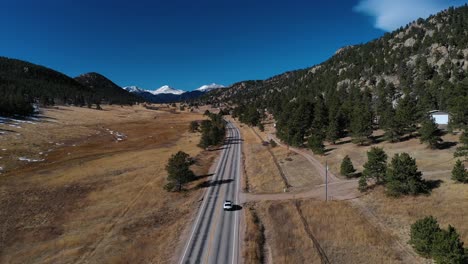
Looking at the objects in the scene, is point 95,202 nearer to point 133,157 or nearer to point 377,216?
point 133,157

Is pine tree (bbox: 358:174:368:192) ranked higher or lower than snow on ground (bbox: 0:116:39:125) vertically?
lower

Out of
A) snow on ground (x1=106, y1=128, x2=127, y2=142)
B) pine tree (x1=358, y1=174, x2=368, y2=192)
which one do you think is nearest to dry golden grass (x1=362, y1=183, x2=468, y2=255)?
pine tree (x1=358, y1=174, x2=368, y2=192)

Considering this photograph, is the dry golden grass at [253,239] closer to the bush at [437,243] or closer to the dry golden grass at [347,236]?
the dry golden grass at [347,236]

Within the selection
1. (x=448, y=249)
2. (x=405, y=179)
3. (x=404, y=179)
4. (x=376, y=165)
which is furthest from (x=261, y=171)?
(x=448, y=249)

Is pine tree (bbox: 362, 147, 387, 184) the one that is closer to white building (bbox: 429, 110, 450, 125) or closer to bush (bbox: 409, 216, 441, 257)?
bush (bbox: 409, 216, 441, 257)

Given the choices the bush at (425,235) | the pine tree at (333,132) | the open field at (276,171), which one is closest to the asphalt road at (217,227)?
the open field at (276,171)

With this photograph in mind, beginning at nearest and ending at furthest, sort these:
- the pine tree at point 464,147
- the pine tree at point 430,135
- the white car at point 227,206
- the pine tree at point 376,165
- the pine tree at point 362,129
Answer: the pine tree at point 464,147, the white car at point 227,206, the pine tree at point 376,165, the pine tree at point 430,135, the pine tree at point 362,129

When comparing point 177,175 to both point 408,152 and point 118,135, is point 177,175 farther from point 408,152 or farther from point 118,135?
point 118,135
